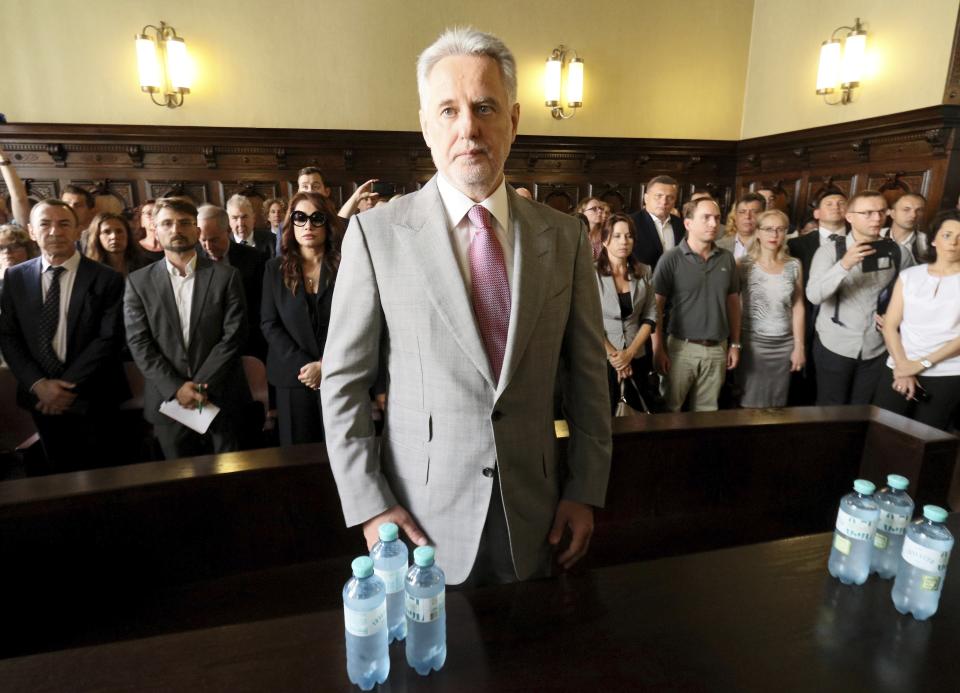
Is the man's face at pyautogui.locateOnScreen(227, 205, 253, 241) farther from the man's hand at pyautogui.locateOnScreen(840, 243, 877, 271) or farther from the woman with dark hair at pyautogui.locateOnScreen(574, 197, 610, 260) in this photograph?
the man's hand at pyautogui.locateOnScreen(840, 243, 877, 271)

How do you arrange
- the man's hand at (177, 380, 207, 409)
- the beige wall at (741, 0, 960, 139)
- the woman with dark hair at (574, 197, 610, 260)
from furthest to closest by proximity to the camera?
the beige wall at (741, 0, 960, 139)
the woman with dark hair at (574, 197, 610, 260)
the man's hand at (177, 380, 207, 409)

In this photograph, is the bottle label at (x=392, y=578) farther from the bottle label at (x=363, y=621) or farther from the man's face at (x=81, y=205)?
the man's face at (x=81, y=205)

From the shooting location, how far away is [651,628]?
103 centimetres

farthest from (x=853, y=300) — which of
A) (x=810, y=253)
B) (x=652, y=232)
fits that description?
(x=652, y=232)

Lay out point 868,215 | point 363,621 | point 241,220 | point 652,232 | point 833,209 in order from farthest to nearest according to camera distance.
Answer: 1. point 652,232
2. point 241,220
3. point 833,209
4. point 868,215
5. point 363,621

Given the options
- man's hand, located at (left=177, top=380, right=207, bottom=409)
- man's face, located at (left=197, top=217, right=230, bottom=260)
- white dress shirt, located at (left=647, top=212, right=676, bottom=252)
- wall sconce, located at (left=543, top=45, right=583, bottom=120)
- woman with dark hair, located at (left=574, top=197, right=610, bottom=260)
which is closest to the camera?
man's hand, located at (left=177, top=380, right=207, bottom=409)

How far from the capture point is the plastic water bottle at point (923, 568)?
106 cm

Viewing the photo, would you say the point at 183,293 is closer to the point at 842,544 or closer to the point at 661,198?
the point at 842,544

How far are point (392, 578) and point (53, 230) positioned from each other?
2440 millimetres

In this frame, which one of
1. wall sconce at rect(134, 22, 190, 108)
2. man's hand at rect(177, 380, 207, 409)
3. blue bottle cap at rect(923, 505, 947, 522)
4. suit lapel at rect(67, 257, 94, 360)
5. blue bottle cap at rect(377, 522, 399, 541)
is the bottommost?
man's hand at rect(177, 380, 207, 409)

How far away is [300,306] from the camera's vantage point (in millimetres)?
2512

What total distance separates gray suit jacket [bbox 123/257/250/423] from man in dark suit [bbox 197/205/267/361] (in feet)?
2.03

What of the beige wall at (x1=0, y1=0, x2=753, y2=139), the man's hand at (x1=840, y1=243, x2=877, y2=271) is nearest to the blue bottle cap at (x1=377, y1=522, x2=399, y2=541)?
the man's hand at (x1=840, y1=243, x2=877, y2=271)

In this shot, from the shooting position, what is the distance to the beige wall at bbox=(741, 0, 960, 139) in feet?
15.9
